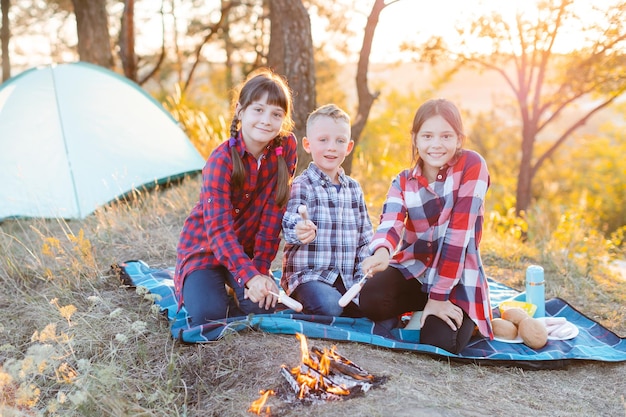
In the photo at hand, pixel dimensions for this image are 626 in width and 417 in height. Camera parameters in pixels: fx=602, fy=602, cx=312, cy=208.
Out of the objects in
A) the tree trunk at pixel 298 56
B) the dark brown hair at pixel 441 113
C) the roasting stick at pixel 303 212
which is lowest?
the roasting stick at pixel 303 212

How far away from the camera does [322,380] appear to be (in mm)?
2160

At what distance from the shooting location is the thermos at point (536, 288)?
11.2ft

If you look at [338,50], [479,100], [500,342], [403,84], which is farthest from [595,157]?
[500,342]

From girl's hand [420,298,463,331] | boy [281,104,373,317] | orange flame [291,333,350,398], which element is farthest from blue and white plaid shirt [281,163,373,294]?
orange flame [291,333,350,398]

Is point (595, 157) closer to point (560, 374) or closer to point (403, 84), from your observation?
point (403, 84)

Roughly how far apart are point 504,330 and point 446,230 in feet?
2.00

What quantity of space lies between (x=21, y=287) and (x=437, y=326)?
2569mm

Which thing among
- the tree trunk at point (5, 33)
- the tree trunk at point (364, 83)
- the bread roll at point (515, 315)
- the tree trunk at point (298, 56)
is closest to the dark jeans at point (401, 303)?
the bread roll at point (515, 315)

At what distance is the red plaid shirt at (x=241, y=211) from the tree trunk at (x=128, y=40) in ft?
18.2

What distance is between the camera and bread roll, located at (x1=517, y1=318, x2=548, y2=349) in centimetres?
294

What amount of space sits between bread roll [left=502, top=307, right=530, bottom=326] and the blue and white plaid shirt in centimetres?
80

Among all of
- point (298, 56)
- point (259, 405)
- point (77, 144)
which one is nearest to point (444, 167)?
point (259, 405)

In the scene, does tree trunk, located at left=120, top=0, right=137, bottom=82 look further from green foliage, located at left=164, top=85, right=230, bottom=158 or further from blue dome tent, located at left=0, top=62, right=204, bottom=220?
blue dome tent, located at left=0, top=62, right=204, bottom=220

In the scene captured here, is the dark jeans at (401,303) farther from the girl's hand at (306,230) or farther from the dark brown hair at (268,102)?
the dark brown hair at (268,102)
